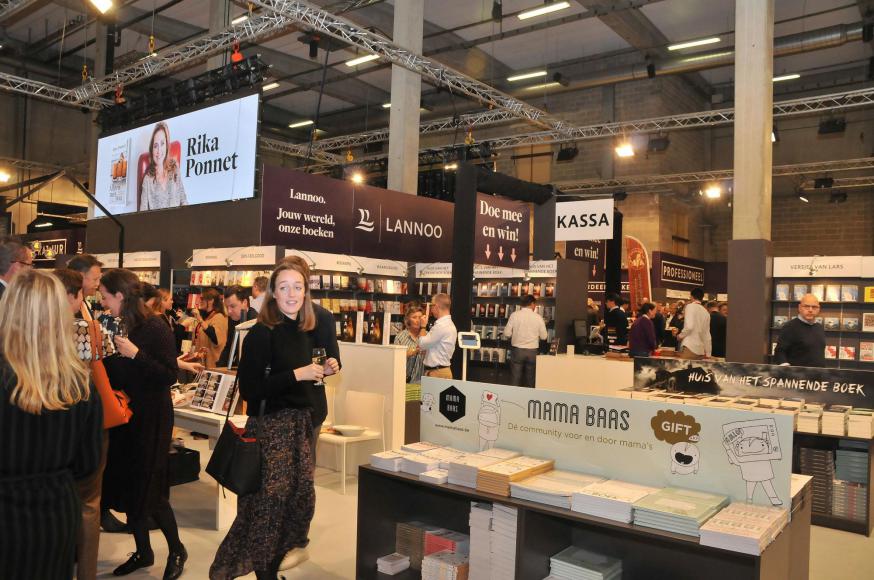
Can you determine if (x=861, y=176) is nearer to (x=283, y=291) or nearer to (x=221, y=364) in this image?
(x=221, y=364)

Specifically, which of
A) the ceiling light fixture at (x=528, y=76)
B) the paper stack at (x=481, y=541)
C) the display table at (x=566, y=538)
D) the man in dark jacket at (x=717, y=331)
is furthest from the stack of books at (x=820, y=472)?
the ceiling light fixture at (x=528, y=76)

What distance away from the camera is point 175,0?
13258 millimetres

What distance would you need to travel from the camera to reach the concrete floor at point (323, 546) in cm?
369

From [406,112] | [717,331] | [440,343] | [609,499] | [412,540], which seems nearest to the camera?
[609,499]

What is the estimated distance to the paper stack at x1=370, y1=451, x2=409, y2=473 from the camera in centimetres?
306

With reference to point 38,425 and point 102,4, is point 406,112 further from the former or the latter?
point 38,425

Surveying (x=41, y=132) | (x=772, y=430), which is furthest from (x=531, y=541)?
(x=41, y=132)

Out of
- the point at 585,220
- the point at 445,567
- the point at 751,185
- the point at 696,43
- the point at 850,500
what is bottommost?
the point at 850,500

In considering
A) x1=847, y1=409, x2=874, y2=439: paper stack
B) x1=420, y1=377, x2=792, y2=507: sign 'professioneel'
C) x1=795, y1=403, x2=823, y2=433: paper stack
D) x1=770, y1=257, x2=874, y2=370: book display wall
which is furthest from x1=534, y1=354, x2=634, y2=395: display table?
x1=420, y1=377, x2=792, y2=507: sign 'professioneel'

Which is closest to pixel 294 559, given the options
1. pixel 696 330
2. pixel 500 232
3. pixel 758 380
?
pixel 758 380

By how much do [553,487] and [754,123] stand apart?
7202 millimetres

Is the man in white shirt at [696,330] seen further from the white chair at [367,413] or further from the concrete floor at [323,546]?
the white chair at [367,413]

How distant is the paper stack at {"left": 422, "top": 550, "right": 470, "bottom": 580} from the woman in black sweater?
1.79ft

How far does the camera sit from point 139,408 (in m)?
3.33
